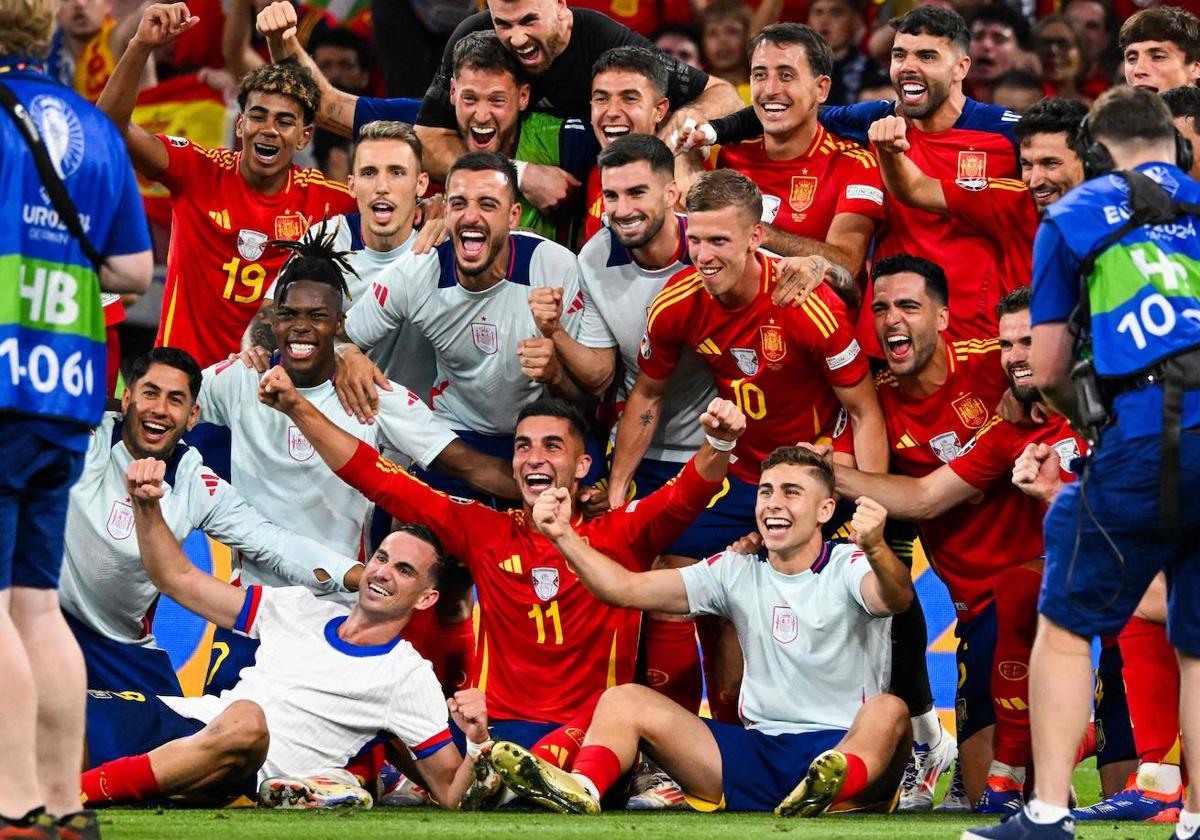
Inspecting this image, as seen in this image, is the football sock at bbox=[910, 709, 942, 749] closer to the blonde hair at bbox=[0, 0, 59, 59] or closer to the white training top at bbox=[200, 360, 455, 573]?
the white training top at bbox=[200, 360, 455, 573]

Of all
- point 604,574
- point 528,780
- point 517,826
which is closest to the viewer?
point 517,826

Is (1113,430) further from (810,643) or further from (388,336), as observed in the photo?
(388,336)

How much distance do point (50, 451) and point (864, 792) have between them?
3.29 meters

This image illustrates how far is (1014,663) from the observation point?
23.3ft

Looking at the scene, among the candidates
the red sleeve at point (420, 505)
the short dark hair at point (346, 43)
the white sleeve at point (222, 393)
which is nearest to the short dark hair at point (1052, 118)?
the red sleeve at point (420, 505)

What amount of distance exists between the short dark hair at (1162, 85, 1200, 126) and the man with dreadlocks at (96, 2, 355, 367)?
3723 mm

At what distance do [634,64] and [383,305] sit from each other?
1.48m

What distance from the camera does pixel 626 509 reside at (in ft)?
24.0

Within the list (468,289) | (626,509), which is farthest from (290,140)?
(626,509)

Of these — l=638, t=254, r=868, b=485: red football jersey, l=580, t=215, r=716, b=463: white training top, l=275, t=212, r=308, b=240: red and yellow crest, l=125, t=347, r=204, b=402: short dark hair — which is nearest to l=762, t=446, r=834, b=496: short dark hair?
l=638, t=254, r=868, b=485: red football jersey

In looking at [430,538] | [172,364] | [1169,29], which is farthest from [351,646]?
[1169,29]

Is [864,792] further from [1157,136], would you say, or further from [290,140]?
[290,140]

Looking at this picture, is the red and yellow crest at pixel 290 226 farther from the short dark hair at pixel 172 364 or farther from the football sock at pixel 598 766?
the football sock at pixel 598 766

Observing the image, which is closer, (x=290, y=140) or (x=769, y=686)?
(x=769, y=686)
